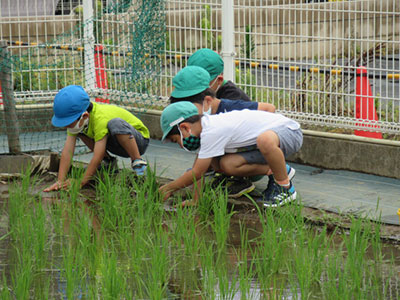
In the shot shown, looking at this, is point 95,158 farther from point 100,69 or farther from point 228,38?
point 100,69

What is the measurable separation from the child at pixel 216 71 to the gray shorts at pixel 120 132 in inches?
27.5

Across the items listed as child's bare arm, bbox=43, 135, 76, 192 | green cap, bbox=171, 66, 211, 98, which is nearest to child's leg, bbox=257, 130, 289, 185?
green cap, bbox=171, 66, 211, 98

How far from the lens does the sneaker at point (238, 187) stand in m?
5.59

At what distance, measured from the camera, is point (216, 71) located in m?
5.96

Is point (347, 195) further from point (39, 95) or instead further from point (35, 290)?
point (39, 95)

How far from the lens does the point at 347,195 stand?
5.71 meters

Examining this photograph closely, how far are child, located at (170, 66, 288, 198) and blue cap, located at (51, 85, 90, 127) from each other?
2.20 ft

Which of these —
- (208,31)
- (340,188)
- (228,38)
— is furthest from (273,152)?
(208,31)

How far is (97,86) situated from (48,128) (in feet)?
2.34

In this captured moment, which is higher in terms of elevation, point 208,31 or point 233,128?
point 208,31

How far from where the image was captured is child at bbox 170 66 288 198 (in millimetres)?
5473

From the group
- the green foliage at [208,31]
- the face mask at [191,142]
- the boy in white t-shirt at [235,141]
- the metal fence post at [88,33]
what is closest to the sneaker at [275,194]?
the boy in white t-shirt at [235,141]

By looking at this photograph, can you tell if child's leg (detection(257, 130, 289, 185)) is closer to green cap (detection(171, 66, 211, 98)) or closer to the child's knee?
the child's knee

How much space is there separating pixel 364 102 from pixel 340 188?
923mm
